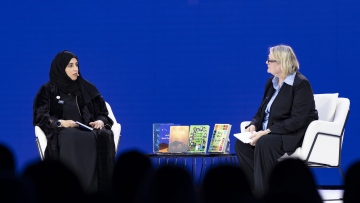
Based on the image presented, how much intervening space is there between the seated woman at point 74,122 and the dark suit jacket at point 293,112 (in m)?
1.45

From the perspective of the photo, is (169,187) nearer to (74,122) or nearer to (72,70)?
(74,122)

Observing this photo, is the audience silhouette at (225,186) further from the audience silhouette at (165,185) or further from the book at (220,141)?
the book at (220,141)

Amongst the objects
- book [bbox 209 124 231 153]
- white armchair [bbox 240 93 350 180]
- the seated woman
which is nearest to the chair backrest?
white armchair [bbox 240 93 350 180]

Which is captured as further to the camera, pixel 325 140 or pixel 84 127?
pixel 84 127

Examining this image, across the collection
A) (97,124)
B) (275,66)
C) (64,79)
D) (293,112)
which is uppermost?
(275,66)

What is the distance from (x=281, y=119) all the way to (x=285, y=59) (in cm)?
51

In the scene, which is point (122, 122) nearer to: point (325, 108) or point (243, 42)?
point (243, 42)

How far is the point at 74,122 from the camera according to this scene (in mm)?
5664

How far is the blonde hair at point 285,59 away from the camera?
5602mm

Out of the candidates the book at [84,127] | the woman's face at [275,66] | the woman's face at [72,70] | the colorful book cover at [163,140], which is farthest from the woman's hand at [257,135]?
the woman's face at [72,70]

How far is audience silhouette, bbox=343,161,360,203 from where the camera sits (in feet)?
3.49

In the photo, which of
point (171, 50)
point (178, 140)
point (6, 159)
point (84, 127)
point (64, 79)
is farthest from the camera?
point (171, 50)

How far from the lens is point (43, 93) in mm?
5797

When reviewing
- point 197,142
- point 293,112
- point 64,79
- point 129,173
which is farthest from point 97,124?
point 129,173
